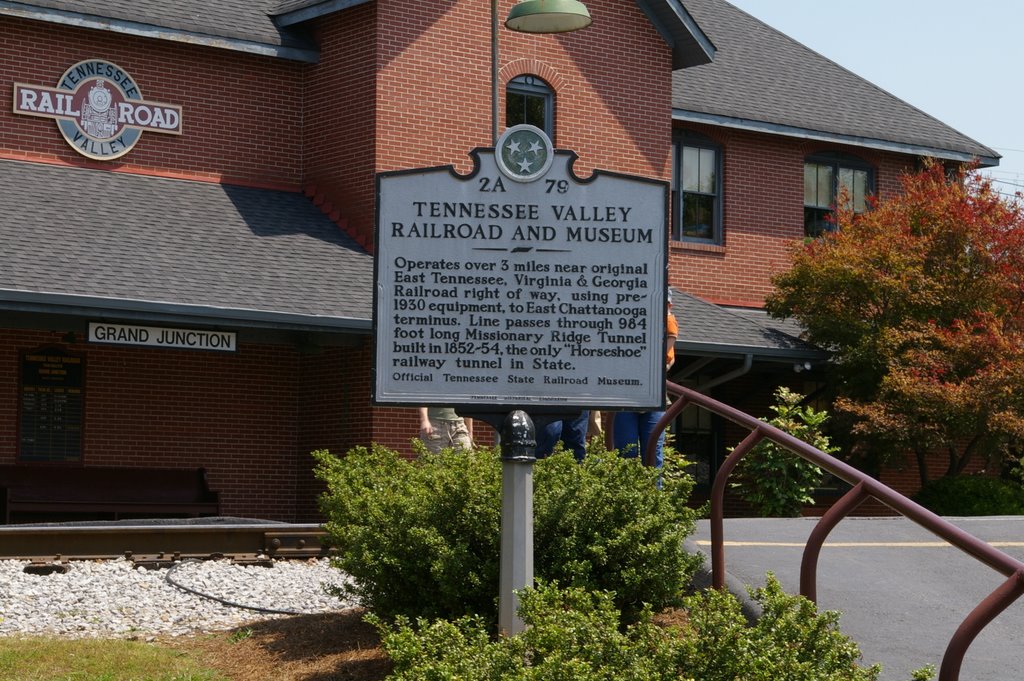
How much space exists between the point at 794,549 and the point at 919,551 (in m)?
0.97

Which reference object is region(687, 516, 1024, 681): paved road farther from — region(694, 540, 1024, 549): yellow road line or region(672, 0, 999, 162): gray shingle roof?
region(672, 0, 999, 162): gray shingle roof

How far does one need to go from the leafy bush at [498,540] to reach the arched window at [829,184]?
16661 mm

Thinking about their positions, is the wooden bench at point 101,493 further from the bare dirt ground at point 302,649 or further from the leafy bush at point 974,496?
the leafy bush at point 974,496

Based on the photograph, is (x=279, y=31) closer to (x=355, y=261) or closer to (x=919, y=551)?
(x=355, y=261)

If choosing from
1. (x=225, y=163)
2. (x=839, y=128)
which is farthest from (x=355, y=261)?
(x=839, y=128)

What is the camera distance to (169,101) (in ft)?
62.1

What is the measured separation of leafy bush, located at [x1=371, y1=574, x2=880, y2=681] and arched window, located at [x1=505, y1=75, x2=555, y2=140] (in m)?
14.0

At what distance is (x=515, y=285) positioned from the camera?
7.02 metres

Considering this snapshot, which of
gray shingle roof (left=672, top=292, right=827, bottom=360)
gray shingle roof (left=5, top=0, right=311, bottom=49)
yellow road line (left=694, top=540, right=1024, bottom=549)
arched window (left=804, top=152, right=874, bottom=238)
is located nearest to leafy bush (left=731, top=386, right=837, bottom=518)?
gray shingle roof (left=672, top=292, right=827, bottom=360)

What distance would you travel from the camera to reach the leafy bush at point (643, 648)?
5629 mm

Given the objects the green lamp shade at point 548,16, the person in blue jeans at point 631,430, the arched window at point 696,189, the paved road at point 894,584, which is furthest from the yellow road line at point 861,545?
the arched window at point 696,189

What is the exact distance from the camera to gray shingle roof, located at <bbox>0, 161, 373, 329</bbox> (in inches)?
603

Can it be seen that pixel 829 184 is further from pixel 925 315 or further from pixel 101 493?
pixel 101 493

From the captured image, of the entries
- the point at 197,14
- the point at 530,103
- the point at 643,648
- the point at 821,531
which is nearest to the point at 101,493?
the point at 197,14
